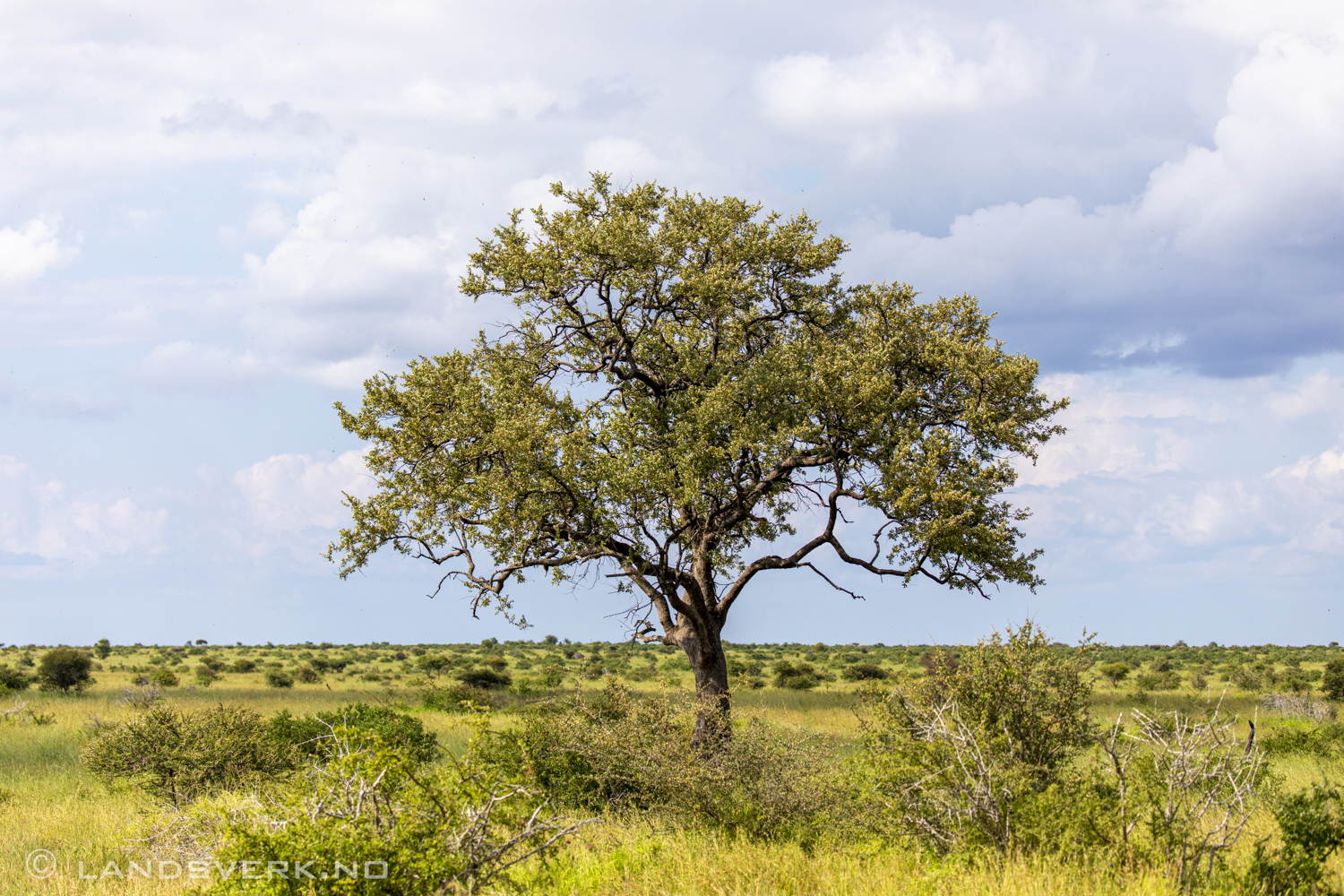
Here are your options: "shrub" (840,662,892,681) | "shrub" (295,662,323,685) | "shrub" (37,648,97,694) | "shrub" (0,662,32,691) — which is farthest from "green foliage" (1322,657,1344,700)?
"shrub" (0,662,32,691)

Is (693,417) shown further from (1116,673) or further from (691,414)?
(1116,673)

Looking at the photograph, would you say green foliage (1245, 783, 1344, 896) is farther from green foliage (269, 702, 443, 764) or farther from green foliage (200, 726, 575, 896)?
green foliage (269, 702, 443, 764)

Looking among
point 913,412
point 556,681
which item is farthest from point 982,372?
point 556,681

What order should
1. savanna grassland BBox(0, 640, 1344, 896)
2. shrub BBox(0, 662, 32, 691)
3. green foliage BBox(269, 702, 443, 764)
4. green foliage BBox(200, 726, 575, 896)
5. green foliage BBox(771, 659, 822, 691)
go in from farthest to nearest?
green foliage BBox(771, 659, 822, 691)
shrub BBox(0, 662, 32, 691)
green foliage BBox(269, 702, 443, 764)
savanna grassland BBox(0, 640, 1344, 896)
green foliage BBox(200, 726, 575, 896)

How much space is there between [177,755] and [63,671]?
41.9 m

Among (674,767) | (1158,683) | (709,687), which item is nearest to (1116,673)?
(1158,683)

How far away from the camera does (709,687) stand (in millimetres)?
20219

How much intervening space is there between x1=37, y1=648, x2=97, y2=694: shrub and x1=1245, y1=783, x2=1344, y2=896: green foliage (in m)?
56.9

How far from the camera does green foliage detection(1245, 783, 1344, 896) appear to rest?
995 centimetres

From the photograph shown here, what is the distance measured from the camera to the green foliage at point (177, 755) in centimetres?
1803

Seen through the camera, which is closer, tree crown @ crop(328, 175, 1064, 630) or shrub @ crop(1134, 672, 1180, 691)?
tree crown @ crop(328, 175, 1064, 630)

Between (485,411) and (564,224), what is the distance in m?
4.90

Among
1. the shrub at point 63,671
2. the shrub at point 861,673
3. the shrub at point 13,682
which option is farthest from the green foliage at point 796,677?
the shrub at point 13,682

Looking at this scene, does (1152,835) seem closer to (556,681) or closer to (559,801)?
(559,801)
